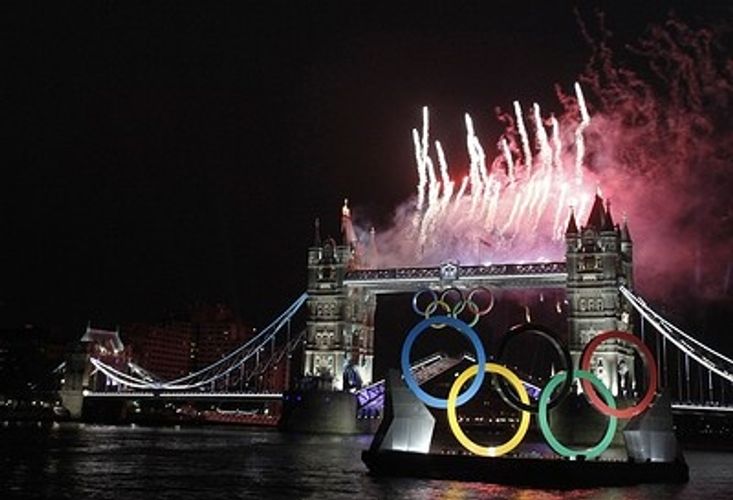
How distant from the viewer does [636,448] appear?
89.2 ft

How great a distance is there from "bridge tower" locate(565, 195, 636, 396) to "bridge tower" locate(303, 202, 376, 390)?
1727 centimetres

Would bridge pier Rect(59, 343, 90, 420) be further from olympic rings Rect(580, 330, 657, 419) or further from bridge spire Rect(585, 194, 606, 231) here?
olympic rings Rect(580, 330, 657, 419)

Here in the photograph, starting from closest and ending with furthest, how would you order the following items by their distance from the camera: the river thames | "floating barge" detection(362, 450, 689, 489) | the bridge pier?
1. the river thames
2. "floating barge" detection(362, 450, 689, 489)
3. the bridge pier

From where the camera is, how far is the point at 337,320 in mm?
71500

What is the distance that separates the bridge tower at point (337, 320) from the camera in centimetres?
7094

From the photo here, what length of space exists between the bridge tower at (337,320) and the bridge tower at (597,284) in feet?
56.7

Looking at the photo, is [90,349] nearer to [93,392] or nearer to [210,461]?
[93,392]

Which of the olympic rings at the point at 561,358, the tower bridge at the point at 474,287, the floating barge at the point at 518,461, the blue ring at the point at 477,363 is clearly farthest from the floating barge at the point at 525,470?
the tower bridge at the point at 474,287

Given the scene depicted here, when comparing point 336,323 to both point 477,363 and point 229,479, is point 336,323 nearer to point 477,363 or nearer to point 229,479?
point 477,363

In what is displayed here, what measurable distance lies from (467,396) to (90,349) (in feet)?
228

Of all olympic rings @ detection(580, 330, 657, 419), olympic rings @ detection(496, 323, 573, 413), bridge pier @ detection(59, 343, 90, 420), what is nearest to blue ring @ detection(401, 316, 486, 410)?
olympic rings @ detection(496, 323, 573, 413)

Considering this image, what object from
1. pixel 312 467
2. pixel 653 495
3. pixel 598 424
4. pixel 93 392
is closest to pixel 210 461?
pixel 312 467

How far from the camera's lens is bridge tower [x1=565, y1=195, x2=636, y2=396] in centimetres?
6197

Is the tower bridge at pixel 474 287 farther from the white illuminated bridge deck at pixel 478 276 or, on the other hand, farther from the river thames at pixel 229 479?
the river thames at pixel 229 479
